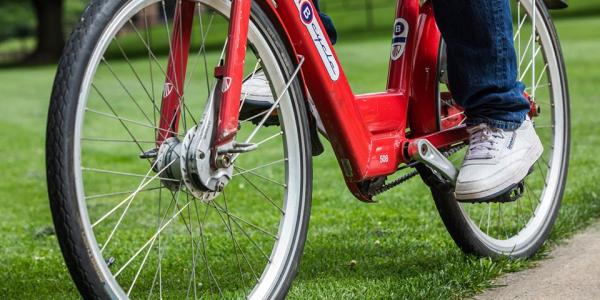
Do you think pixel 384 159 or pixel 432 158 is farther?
pixel 432 158

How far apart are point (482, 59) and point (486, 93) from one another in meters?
0.12

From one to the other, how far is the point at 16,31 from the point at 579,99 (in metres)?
56.1

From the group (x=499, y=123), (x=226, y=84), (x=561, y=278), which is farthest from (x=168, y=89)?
(x=561, y=278)

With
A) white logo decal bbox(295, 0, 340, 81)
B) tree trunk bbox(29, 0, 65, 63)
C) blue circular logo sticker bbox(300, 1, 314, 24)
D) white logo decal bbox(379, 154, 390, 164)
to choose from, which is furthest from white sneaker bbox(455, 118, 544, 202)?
tree trunk bbox(29, 0, 65, 63)

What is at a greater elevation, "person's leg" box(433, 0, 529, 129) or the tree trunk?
"person's leg" box(433, 0, 529, 129)

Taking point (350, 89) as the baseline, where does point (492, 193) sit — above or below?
below

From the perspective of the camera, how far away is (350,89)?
3115mm

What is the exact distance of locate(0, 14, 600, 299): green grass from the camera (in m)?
3.43

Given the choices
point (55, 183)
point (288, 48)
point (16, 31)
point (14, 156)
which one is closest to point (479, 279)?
point (288, 48)

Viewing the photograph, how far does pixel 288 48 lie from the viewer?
287cm

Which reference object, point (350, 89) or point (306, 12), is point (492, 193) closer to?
point (350, 89)

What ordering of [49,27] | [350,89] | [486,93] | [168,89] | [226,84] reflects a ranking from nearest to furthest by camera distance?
1. [226,84]
2. [168,89]
3. [350,89]
4. [486,93]
5. [49,27]

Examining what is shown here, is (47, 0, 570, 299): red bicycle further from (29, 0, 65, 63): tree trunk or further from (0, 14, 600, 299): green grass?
(29, 0, 65, 63): tree trunk

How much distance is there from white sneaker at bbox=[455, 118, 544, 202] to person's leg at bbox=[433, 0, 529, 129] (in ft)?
0.15
